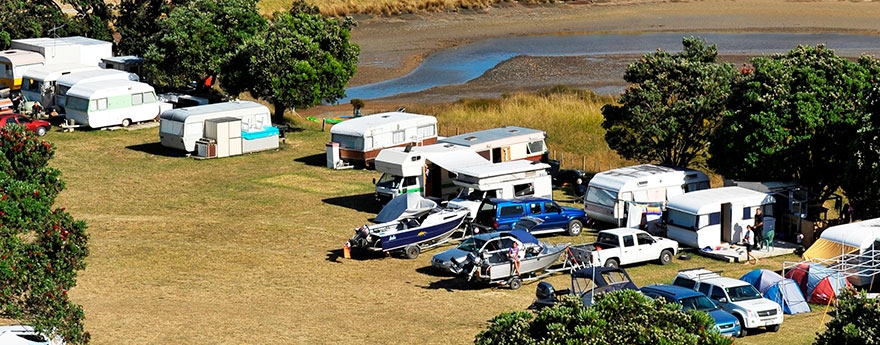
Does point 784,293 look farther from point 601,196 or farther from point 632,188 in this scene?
point 601,196

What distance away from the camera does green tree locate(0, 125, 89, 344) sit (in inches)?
770

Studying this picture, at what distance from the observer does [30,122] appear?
160 ft

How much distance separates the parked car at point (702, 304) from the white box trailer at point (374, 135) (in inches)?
824

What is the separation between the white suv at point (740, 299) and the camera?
82.2 feet

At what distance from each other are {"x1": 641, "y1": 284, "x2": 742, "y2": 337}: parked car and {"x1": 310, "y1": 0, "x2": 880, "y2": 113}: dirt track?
48227 mm

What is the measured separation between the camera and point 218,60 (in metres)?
55.6

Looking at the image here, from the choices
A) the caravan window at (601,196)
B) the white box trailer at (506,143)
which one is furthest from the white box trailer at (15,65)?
the caravan window at (601,196)

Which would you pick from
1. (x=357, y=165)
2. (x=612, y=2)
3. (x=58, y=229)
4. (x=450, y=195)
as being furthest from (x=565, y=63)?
(x=58, y=229)

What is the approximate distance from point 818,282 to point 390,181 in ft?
49.2

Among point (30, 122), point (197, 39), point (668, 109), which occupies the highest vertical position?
point (197, 39)

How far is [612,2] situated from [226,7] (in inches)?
2092

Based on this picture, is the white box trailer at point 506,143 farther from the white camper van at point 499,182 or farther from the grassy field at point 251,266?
the white camper van at point 499,182

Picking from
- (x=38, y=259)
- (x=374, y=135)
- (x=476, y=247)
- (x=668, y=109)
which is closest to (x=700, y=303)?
(x=476, y=247)

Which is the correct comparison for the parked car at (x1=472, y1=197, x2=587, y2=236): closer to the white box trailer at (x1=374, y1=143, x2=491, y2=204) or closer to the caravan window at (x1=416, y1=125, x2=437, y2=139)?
the white box trailer at (x1=374, y1=143, x2=491, y2=204)
